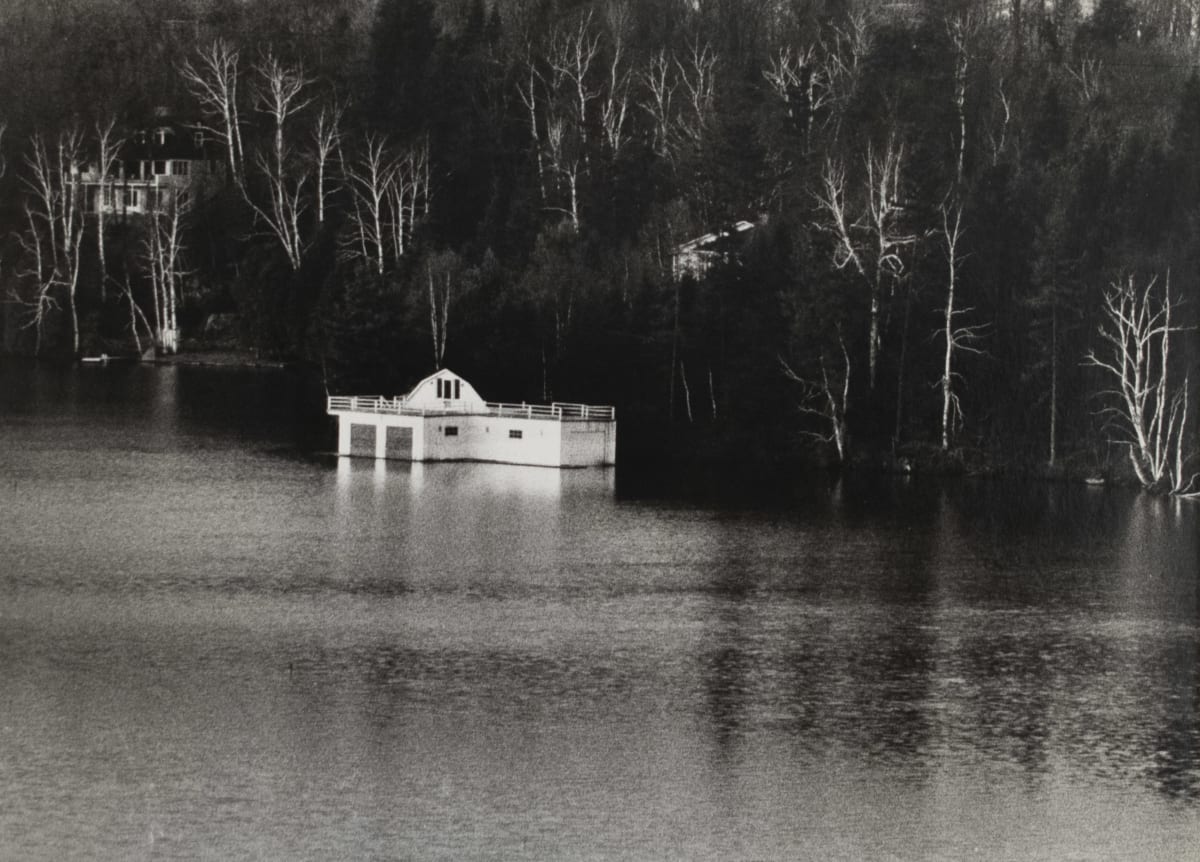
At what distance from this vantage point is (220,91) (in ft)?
396

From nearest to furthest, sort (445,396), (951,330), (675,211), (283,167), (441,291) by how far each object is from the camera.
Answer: (951,330), (445,396), (441,291), (675,211), (283,167)

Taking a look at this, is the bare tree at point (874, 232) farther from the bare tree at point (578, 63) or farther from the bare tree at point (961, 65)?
the bare tree at point (578, 63)

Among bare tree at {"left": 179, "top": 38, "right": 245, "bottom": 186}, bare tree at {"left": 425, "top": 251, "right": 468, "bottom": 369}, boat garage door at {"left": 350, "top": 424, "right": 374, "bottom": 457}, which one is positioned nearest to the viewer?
boat garage door at {"left": 350, "top": 424, "right": 374, "bottom": 457}

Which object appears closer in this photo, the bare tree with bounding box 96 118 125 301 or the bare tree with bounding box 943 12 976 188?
the bare tree with bounding box 943 12 976 188

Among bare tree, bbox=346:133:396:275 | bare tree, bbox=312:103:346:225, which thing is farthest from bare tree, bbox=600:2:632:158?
bare tree, bbox=312:103:346:225

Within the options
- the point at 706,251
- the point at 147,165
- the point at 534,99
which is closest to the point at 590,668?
the point at 706,251

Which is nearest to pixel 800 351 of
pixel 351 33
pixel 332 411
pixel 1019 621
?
pixel 332 411

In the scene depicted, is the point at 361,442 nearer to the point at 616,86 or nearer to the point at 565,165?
the point at 565,165

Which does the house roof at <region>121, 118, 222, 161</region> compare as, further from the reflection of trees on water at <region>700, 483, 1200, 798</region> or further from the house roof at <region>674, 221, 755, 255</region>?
the reflection of trees on water at <region>700, 483, 1200, 798</region>

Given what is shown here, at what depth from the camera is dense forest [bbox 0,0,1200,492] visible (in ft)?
245

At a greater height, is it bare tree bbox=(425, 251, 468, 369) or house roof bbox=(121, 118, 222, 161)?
house roof bbox=(121, 118, 222, 161)

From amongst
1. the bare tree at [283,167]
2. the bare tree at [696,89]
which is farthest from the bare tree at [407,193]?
the bare tree at [696,89]

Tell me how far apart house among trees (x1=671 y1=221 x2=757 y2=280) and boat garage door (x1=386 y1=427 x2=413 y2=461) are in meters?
13.9

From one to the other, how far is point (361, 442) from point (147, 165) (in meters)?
50.4
